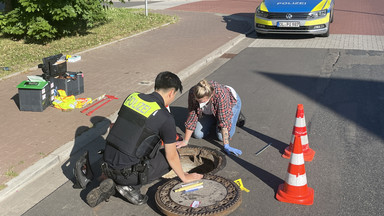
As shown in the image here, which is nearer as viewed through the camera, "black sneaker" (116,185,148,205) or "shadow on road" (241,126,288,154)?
"black sneaker" (116,185,148,205)

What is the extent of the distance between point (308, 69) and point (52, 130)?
6.11 m

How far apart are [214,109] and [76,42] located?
8.32 m

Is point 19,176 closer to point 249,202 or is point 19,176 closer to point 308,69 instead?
point 249,202

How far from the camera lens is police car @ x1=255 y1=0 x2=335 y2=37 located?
13188mm

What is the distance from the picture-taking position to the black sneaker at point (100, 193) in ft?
14.2

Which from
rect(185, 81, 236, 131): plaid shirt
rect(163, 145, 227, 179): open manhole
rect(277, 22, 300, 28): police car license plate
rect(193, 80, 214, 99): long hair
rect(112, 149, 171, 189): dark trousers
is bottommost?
rect(163, 145, 227, 179): open manhole

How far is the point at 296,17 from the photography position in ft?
43.4

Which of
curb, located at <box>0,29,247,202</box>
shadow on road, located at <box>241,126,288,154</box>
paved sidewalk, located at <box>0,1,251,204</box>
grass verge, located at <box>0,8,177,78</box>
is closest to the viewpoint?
curb, located at <box>0,29,247,202</box>

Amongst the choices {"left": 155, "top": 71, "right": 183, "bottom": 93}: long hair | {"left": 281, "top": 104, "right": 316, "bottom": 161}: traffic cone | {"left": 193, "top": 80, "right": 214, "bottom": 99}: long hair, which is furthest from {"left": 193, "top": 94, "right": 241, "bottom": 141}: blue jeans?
{"left": 155, "top": 71, "right": 183, "bottom": 93}: long hair

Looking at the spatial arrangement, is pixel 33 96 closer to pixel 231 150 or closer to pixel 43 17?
pixel 231 150

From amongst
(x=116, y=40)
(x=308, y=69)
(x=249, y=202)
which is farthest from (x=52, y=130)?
(x=116, y=40)

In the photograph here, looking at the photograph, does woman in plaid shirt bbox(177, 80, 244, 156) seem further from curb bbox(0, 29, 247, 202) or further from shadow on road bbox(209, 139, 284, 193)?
curb bbox(0, 29, 247, 202)

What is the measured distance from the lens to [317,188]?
4777 millimetres

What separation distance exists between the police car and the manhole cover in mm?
9467
